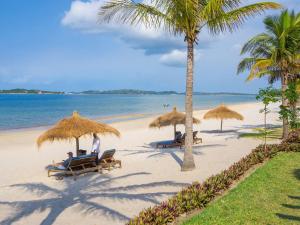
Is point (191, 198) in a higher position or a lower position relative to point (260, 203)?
higher

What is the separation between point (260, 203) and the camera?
23.1 feet

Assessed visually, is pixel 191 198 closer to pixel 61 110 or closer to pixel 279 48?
pixel 279 48

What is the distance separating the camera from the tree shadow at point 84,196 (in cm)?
751

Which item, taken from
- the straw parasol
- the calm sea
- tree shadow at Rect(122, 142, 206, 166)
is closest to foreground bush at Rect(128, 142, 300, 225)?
tree shadow at Rect(122, 142, 206, 166)

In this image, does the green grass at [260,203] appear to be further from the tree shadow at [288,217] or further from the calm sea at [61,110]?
the calm sea at [61,110]

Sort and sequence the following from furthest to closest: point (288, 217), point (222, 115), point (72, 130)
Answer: point (222, 115)
point (72, 130)
point (288, 217)

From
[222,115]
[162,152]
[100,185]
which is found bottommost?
[100,185]

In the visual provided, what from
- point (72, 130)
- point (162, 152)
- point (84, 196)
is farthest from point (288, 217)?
point (162, 152)

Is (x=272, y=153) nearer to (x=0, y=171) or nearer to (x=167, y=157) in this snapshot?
(x=167, y=157)

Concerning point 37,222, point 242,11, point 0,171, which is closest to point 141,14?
point 242,11

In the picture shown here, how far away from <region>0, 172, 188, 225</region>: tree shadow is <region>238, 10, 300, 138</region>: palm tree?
8.96 meters

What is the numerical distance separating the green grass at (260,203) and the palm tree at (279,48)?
7420 millimetres

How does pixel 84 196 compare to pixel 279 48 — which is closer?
pixel 84 196

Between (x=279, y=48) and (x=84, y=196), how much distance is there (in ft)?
38.4
